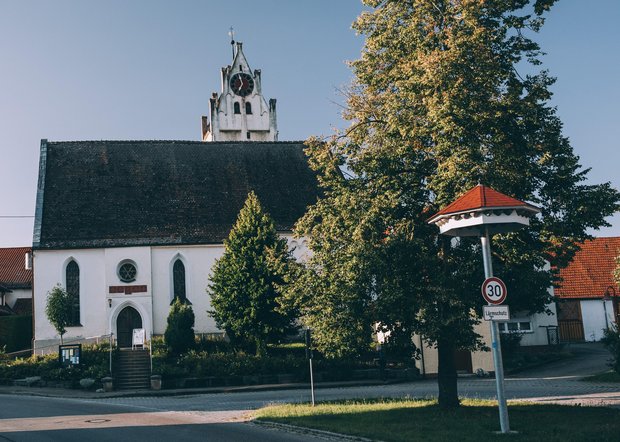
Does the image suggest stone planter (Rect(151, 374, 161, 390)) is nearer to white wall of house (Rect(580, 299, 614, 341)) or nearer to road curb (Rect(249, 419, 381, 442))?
road curb (Rect(249, 419, 381, 442))

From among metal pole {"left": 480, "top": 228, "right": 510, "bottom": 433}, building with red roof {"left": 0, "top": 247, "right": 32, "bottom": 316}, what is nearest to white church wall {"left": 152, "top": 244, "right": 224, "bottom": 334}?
building with red roof {"left": 0, "top": 247, "right": 32, "bottom": 316}

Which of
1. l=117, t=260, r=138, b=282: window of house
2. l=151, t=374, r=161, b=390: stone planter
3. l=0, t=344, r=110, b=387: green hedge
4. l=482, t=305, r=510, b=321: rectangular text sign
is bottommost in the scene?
l=151, t=374, r=161, b=390: stone planter

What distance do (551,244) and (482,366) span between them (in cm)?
1772

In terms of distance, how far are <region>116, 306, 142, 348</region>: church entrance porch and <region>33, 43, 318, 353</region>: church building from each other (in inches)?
2.3

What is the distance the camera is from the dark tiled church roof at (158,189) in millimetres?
42062

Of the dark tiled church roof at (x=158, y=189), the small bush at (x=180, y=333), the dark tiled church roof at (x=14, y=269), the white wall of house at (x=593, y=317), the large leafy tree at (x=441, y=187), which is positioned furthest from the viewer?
the dark tiled church roof at (x=14, y=269)

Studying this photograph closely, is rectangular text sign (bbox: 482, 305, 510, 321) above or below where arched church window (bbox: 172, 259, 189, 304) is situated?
below

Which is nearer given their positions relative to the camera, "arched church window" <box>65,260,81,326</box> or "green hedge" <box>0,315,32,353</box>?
"arched church window" <box>65,260,81,326</box>

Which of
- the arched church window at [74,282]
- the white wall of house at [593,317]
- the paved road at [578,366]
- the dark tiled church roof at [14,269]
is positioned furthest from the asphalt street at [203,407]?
the dark tiled church roof at [14,269]

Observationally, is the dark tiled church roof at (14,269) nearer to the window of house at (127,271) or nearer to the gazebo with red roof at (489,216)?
the window of house at (127,271)

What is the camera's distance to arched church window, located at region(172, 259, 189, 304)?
42781 millimetres

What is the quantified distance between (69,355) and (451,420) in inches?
849

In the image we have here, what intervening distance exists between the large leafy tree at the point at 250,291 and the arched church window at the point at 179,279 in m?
6.37

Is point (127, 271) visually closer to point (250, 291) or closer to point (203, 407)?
point (250, 291)
